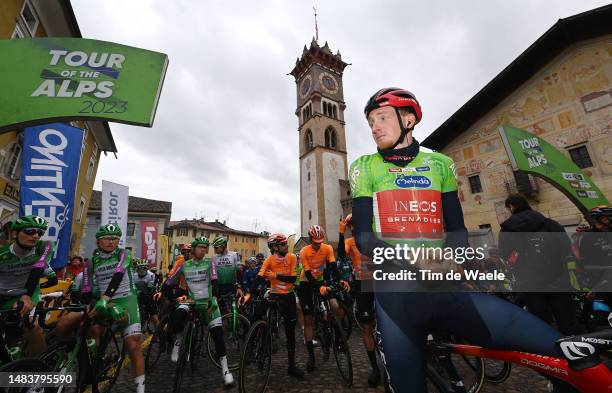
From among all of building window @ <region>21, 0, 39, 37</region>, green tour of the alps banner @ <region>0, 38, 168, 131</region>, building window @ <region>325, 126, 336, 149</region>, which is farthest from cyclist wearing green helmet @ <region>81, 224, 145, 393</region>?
building window @ <region>325, 126, 336, 149</region>

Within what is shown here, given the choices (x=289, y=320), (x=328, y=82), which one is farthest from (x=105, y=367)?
(x=328, y=82)

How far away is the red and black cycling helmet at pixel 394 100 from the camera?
1.98 meters

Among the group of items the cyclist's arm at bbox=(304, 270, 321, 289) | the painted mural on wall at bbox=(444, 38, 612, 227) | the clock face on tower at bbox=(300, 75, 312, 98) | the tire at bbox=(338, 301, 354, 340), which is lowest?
the tire at bbox=(338, 301, 354, 340)

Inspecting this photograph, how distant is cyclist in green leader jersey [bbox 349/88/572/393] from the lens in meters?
1.26

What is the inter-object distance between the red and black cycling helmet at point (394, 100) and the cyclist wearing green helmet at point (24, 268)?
4626 mm

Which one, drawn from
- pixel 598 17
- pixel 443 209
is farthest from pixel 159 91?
pixel 598 17

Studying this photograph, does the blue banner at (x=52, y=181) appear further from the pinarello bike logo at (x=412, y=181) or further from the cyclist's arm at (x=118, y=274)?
the pinarello bike logo at (x=412, y=181)

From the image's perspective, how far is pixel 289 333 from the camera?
4742 millimetres

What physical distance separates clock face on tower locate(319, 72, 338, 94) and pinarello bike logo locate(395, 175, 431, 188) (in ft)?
155

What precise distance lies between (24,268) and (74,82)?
2947 mm

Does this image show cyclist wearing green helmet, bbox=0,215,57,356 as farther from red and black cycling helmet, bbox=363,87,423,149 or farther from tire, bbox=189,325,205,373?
red and black cycling helmet, bbox=363,87,423,149

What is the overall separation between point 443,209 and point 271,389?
3.83m

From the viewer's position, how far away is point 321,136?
42.0 meters

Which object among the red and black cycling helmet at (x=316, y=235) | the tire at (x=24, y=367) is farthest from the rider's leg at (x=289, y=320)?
the tire at (x=24, y=367)
